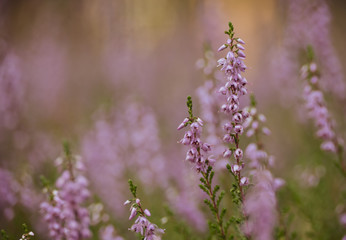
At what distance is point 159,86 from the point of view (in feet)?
56.8

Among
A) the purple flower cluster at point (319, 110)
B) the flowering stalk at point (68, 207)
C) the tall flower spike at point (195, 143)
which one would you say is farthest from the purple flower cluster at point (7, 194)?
the purple flower cluster at point (319, 110)

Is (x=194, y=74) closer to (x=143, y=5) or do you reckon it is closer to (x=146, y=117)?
(x=146, y=117)

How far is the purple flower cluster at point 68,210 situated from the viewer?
2994 mm

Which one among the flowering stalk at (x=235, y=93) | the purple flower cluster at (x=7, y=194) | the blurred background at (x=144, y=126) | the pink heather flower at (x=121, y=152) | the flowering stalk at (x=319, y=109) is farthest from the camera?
the pink heather flower at (x=121, y=152)

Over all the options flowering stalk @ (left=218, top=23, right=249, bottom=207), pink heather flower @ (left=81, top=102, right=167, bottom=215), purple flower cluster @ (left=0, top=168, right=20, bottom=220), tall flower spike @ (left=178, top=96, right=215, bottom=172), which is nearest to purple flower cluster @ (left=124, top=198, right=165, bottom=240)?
tall flower spike @ (left=178, top=96, right=215, bottom=172)

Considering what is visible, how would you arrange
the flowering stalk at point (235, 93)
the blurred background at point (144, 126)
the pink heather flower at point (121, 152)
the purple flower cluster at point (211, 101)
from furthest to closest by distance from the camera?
1. the pink heather flower at point (121, 152)
2. the blurred background at point (144, 126)
3. the purple flower cluster at point (211, 101)
4. the flowering stalk at point (235, 93)

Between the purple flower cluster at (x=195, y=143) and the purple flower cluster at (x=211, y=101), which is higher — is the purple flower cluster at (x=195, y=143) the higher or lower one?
the lower one

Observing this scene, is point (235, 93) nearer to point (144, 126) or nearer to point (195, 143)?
point (195, 143)

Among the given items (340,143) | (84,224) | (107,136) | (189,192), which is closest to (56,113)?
(107,136)

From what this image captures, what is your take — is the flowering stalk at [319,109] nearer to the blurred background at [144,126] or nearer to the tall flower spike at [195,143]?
the blurred background at [144,126]

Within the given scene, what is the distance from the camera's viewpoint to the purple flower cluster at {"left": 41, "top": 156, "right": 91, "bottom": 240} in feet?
9.82

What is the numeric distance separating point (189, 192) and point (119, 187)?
2.30 m

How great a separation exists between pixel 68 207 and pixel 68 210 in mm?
102

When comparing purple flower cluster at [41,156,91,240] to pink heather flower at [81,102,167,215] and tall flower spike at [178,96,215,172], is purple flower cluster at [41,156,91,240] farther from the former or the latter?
pink heather flower at [81,102,167,215]
